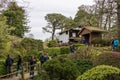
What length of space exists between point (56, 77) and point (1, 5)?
5.85 meters

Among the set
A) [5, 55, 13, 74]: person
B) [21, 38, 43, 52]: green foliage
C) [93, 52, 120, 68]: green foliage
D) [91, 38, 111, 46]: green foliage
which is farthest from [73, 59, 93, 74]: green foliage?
[21, 38, 43, 52]: green foliage

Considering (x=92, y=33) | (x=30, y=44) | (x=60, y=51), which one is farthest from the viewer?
(x=92, y=33)

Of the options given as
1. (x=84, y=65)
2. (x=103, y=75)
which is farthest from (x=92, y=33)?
(x=103, y=75)

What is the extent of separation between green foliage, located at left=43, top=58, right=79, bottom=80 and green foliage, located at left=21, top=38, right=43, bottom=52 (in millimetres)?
27692

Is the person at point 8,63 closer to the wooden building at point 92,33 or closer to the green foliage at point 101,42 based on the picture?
the green foliage at point 101,42

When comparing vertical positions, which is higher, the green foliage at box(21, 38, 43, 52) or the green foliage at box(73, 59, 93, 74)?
the green foliage at box(21, 38, 43, 52)

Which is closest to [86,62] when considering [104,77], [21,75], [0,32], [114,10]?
[21,75]

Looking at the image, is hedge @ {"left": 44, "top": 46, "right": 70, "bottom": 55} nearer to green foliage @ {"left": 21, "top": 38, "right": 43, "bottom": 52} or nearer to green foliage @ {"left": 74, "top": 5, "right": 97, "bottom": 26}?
green foliage @ {"left": 21, "top": 38, "right": 43, "bottom": 52}

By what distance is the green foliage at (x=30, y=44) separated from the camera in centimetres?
4942

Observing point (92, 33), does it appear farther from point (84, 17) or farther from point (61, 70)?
point (61, 70)

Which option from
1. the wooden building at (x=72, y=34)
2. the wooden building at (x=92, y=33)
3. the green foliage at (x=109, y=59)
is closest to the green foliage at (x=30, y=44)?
the wooden building at (x=92, y=33)

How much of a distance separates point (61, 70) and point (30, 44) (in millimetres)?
30196

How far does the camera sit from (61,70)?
20578 millimetres

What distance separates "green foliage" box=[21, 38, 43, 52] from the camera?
162ft
